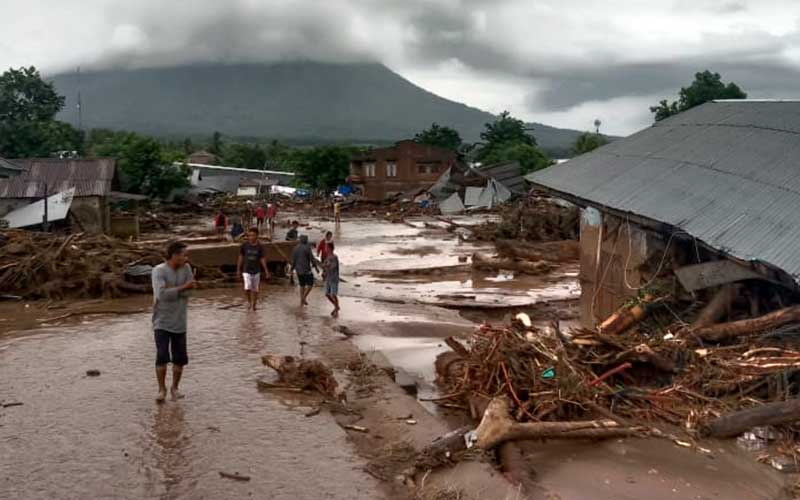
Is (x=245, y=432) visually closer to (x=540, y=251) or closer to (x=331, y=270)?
(x=331, y=270)

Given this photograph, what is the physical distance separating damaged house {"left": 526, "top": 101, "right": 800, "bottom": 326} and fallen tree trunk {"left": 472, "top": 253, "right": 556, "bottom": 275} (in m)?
8.26

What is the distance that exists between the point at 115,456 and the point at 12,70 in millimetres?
53372

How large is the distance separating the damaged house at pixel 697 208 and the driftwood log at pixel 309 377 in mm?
4551

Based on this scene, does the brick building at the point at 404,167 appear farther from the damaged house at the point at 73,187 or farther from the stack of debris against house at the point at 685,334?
the stack of debris against house at the point at 685,334

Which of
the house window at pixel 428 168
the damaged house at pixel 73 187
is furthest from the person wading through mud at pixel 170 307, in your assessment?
the house window at pixel 428 168

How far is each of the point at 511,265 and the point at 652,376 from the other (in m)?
15.3

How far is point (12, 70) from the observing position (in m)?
52.7

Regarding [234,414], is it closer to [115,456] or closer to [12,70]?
[115,456]

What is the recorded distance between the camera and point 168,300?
27.3 feet

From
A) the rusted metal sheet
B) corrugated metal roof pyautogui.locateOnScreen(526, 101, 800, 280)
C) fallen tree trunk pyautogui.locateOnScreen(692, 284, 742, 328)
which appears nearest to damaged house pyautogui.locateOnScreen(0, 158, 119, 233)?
corrugated metal roof pyautogui.locateOnScreen(526, 101, 800, 280)

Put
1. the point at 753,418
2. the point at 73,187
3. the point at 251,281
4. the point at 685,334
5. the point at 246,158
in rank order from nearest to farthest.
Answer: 1. the point at 753,418
2. the point at 685,334
3. the point at 251,281
4. the point at 73,187
5. the point at 246,158

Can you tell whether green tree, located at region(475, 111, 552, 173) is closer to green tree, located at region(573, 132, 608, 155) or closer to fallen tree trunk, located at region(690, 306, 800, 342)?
green tree, located at region(573, 132, 608, 155)

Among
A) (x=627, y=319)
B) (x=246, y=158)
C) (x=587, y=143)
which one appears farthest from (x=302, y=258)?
(x=246, y=158)

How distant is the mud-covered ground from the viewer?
6.55 meters
